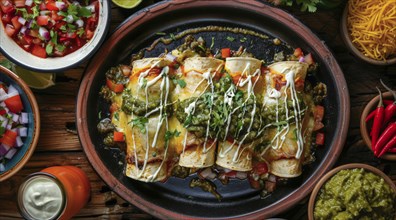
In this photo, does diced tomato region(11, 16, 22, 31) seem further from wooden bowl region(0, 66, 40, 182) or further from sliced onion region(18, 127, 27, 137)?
sliced onion region(18, 127, 27, 137)

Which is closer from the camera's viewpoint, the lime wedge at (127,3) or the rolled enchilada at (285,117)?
the rolled enchilada at (285,117)

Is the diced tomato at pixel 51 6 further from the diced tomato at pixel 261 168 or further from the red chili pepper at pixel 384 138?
the red chili pepper at pixel 384 138

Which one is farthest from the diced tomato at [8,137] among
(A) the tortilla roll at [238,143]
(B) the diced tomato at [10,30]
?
(A) the tortilla roll at [238,143]

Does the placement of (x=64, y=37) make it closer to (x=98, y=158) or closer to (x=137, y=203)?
(x=98, y=158)

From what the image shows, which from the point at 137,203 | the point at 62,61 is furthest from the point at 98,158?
the point at 62,61

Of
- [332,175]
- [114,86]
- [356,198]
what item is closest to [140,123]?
[114,86]
